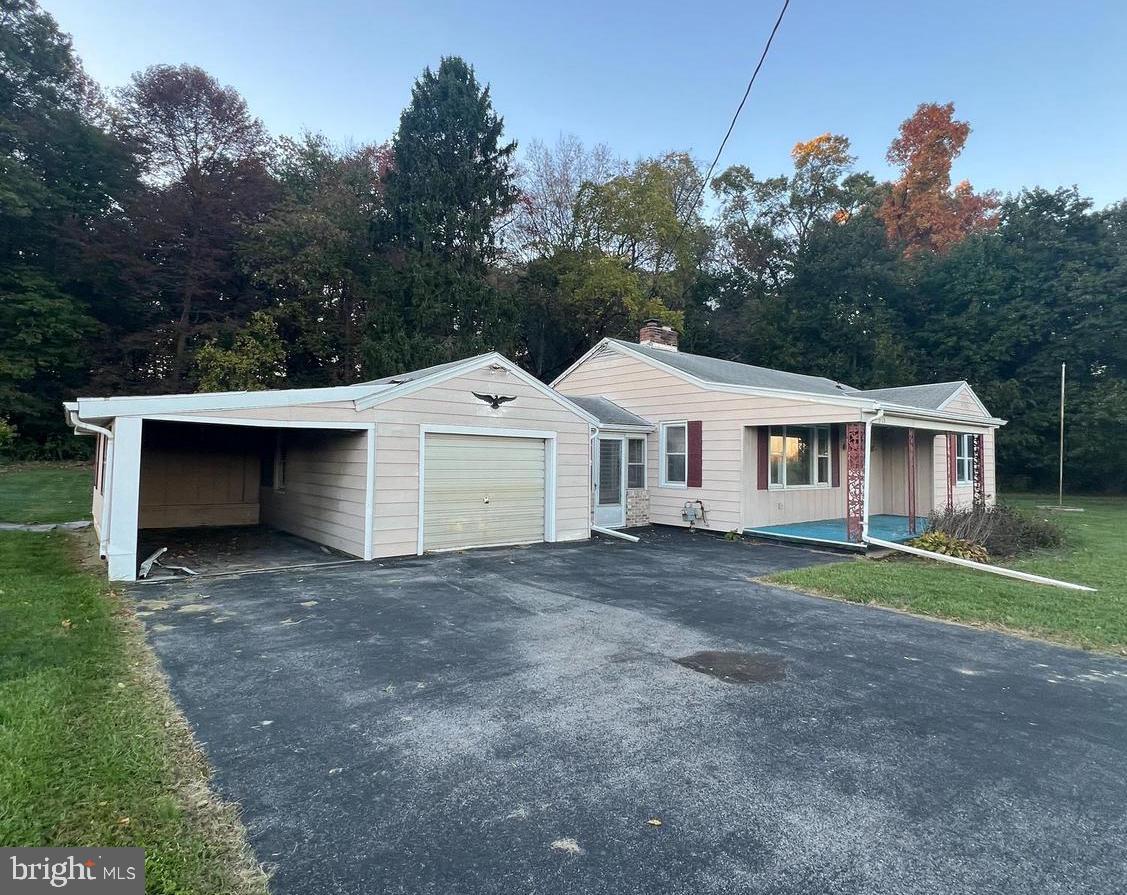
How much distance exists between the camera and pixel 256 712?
3.59m

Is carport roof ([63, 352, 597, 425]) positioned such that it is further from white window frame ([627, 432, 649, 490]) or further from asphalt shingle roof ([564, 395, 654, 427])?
white window frame ([627, 432, 649, 490])

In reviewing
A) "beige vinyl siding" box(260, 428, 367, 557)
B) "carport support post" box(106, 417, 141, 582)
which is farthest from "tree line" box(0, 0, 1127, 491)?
"carport support post" box(106, 417, 141, 582)

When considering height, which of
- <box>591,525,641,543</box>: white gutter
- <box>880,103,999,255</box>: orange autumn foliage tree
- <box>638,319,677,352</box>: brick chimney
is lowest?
<box>591,525,641,543</box>: white gutter

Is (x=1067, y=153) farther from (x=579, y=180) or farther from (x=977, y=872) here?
(x=977, y=872)

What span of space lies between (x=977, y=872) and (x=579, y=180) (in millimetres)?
28090

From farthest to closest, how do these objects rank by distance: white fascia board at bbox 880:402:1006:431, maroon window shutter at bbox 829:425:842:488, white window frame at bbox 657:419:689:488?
1. maroon window shutter at bbox 829:425:842:488
2. white window frame at bbox 657:419:689:488
3. white fascia board at bbox 880:402:1006:431

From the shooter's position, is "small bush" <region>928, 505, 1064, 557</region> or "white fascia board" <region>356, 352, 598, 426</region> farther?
"small bush" <region>928, 505, 1064, 557</region>

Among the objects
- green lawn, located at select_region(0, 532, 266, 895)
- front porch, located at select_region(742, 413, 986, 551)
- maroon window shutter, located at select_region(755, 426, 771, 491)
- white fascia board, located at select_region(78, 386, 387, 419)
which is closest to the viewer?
green lawn, located at select_region(0, 532, 266, 895)

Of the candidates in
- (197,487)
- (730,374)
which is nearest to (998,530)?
(730,374)

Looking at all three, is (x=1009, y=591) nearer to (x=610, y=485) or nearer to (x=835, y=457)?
(x=835, y=457)

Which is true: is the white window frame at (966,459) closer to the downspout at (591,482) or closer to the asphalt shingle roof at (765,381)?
the asphalt shingle roof at (765,381)

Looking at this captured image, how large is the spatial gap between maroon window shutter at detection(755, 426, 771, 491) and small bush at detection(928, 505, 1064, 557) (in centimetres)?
299

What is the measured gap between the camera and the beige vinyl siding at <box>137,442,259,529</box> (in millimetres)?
12219

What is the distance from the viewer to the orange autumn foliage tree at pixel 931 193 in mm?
29609
